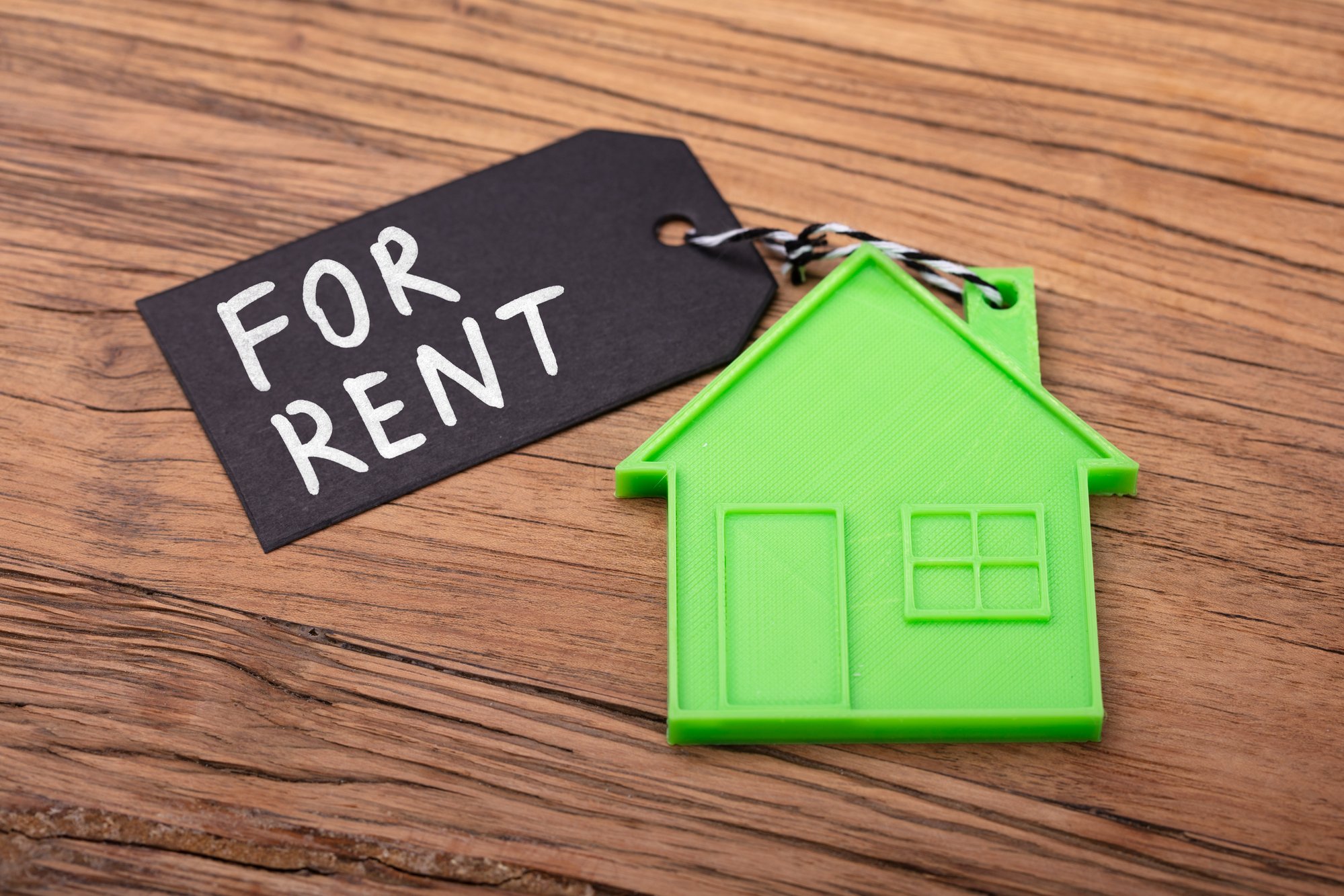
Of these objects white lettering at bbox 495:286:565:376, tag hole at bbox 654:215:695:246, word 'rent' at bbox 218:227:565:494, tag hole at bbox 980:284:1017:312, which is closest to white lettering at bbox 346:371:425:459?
word 'rent' at bbox 218:227:565:494

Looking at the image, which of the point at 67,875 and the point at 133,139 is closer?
the point at 67,875

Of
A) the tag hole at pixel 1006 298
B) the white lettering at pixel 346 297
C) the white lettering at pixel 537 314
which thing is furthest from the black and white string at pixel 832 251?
the white lettering at pixel 346 297

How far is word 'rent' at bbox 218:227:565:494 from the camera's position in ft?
2.97

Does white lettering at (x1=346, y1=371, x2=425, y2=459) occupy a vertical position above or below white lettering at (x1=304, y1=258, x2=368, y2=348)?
below

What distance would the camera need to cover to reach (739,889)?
767mm

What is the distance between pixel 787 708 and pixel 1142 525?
33 centimetres

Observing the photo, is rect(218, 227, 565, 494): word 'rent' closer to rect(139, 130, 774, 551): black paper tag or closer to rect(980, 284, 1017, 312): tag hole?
rect(139, 130, 774, 551): black paper tag

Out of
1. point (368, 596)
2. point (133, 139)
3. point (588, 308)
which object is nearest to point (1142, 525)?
point (588, 308)

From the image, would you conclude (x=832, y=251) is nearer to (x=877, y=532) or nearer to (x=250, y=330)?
(x=877, y=532)

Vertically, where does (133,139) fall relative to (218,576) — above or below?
above

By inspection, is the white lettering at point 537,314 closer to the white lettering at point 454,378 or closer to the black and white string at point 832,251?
the white lettering at point 454,378

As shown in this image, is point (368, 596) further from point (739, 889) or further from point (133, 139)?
point (133, 139)

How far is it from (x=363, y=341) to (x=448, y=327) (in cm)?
7

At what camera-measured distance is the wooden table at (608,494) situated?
0.78m
